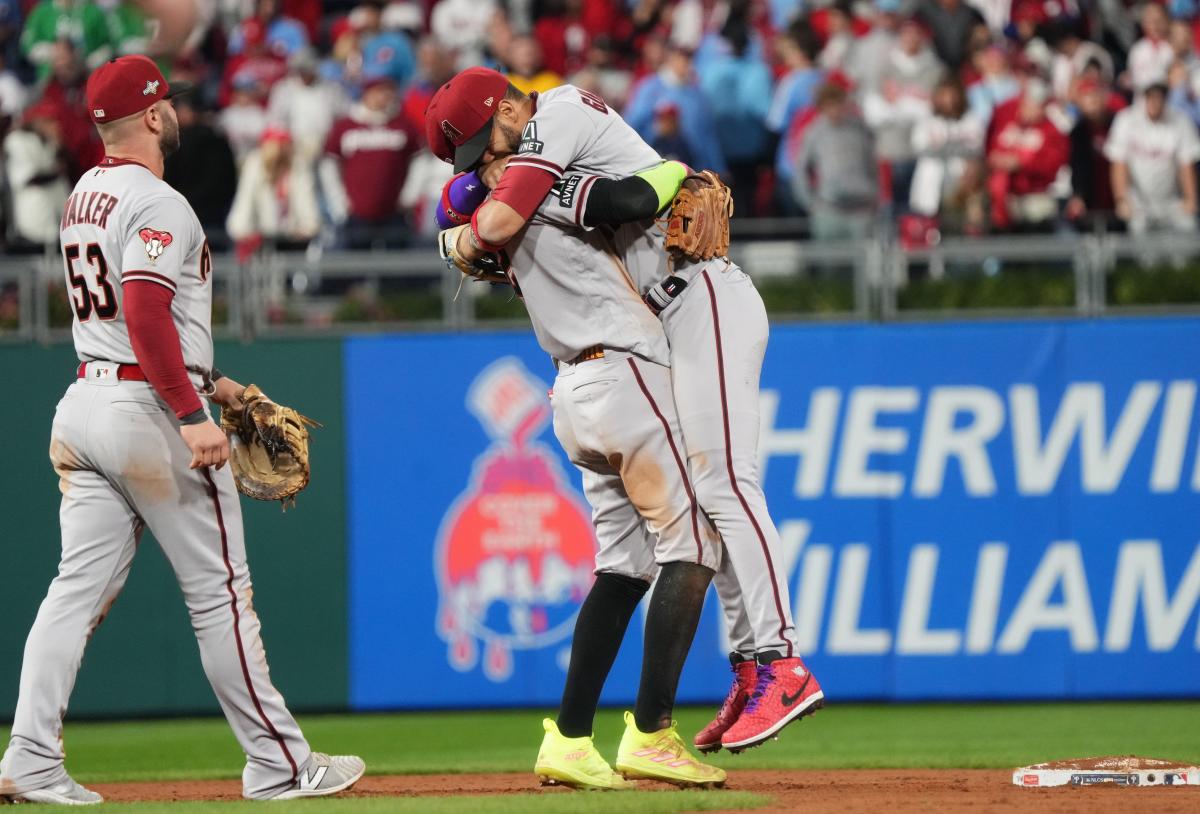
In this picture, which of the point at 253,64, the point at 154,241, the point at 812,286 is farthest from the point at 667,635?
the point at 253,64

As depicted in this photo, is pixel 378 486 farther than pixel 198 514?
Yes

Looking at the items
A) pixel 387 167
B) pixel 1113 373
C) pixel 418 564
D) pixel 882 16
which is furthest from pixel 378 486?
pixel 882 16

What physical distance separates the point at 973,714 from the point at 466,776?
3.35 m

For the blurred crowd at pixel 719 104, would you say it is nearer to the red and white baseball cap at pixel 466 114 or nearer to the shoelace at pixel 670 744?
the red and white baseball cap at pixel 466 114

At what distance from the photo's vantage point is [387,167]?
38.2ft

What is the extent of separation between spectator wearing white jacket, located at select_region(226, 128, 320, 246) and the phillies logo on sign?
2755 mm

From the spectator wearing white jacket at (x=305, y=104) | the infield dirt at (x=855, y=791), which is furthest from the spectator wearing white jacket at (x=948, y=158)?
the infield dirt at (x=855, y=791)

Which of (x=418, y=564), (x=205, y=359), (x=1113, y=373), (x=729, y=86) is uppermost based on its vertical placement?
(x=729, y=86)

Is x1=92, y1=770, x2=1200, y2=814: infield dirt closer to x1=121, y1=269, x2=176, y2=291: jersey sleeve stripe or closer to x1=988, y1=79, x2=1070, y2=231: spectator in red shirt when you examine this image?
x1=121, y1=269, x2=176, y2=291: jersey sleeve stripe

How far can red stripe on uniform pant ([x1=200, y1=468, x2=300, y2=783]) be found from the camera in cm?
521

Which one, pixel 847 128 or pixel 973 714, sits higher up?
pixel 847 128

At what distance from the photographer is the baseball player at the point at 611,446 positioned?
5.25 meters

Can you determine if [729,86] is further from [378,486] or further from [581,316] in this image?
[581,316]

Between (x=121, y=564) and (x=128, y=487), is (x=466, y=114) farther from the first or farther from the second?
(x=121, y=564)
